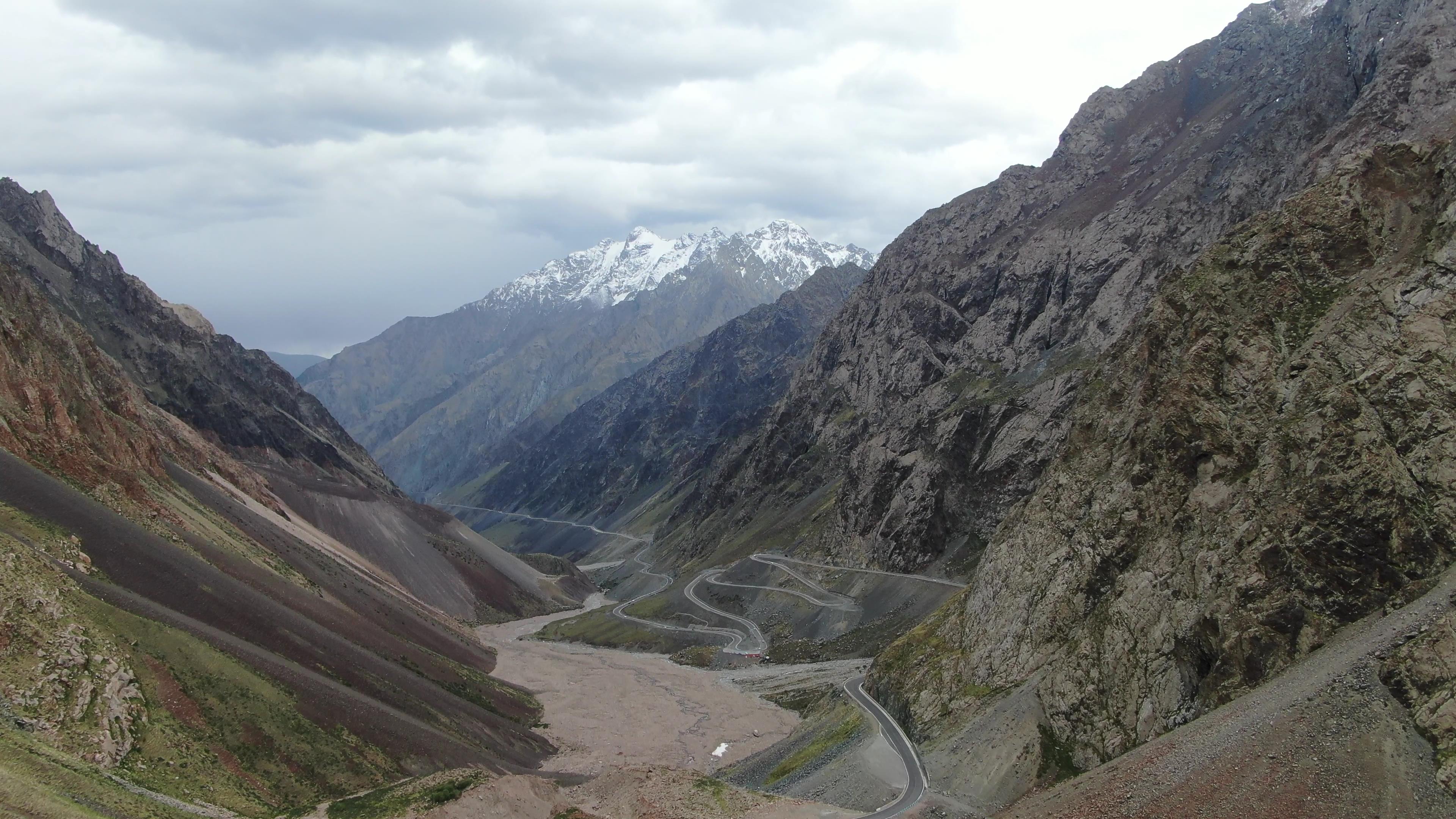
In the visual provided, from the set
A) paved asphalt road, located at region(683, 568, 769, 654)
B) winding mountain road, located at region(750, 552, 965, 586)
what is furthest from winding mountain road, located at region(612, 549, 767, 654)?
winding mountain road, located at region(750, 552, 965, 586)

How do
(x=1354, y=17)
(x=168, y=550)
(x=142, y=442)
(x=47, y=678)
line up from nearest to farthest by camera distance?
(x=47, y=678) < (x=168, y=550) < (x=142, y=442) < (x=1354, y=17)

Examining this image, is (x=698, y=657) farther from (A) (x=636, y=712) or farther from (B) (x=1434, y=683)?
(B) (x=1434, y=683)

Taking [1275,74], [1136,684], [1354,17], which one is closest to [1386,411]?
[1136,684]

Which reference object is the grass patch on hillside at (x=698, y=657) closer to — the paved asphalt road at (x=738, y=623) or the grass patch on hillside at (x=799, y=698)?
the paved asphalt road at (x=738, y=623)

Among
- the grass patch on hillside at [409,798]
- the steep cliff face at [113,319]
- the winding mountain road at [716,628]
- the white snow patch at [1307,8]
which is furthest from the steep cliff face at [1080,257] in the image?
the steep cliff face at [113,319]

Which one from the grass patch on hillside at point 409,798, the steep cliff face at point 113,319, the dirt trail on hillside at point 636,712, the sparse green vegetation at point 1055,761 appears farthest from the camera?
the steep cliff face at point 113,319

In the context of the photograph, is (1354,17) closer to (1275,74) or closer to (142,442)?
(1275,74)

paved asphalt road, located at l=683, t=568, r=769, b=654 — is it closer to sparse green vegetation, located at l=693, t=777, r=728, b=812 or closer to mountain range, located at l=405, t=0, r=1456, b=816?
mountain range, located at l=405, t=0, r=1456, b=816
